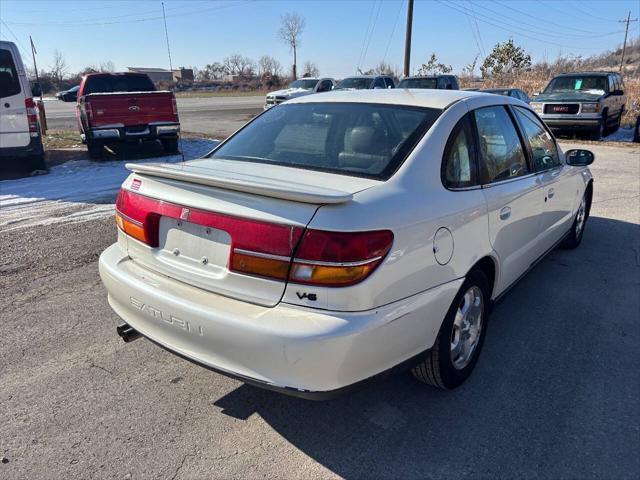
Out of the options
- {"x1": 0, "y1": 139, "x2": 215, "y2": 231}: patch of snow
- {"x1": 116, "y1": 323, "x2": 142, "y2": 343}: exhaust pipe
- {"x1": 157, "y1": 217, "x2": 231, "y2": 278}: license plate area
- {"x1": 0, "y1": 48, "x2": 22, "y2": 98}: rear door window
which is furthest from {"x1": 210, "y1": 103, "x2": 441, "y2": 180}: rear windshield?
{"x1": 0, "y1": 48, "x2": 22, "y2": 98}: rear door window

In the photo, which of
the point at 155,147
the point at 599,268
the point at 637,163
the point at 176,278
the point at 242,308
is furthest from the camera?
the point at 155,147

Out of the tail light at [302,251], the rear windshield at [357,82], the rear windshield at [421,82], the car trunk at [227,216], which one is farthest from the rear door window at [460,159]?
the rear windshield at [357,82]

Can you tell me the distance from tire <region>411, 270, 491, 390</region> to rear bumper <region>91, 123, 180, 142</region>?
8.90m

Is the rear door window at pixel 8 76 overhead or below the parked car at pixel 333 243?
overhead

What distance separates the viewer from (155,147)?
1362cm

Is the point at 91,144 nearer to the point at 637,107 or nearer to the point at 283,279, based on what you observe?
the point at 283,279

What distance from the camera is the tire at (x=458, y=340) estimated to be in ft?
9.23

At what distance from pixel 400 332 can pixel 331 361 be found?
400mm

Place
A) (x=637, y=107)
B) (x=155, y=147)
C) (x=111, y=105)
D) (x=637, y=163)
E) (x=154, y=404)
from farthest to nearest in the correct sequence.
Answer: (x=637, y=107)
(x=155, y=147)
(x=637, y=163)
(x=111, y=105)
(x=154, y=404)

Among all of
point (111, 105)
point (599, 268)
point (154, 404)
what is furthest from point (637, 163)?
point (154, 404)

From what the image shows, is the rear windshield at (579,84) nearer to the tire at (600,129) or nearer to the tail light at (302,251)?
the tire at (600,129)

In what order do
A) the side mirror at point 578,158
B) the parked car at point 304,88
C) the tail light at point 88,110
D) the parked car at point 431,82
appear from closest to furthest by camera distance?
the side mirror at point 578,158 → the tail light at point 88,110 → the parked car at point 431,82 → the parked car at point 304,88

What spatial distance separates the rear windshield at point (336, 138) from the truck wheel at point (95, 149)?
27.6ft

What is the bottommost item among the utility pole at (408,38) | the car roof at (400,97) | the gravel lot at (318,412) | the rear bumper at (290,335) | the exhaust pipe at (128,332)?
the gravel lot at (318,412)
